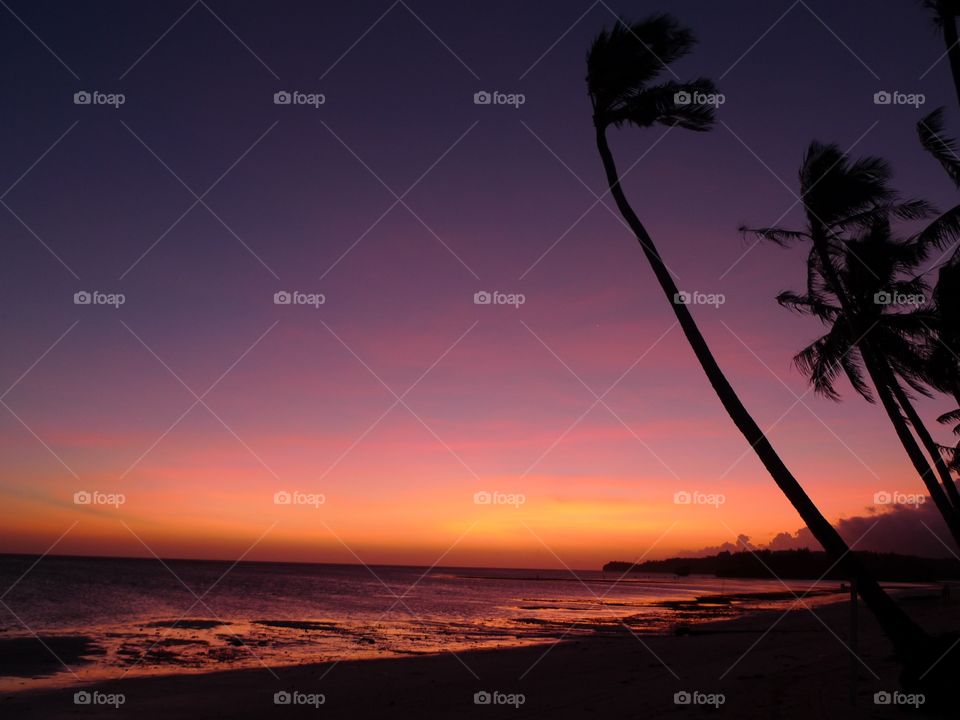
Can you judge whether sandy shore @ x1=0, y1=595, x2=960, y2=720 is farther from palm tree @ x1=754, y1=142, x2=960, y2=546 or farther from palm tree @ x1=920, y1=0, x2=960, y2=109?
palm tree @ x1=920, y1=0, x2=960, y2=109

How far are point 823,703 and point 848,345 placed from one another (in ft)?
26.3

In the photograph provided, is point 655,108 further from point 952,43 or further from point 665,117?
point 952,43

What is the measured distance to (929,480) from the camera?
45.2ft

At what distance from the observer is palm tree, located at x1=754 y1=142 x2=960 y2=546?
13.1 m

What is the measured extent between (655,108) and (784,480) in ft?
21.1

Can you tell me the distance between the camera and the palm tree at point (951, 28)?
936 cm

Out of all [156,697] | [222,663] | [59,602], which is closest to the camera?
[156,697]

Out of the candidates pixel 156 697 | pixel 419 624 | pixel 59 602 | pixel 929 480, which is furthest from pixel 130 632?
pixel 929 480

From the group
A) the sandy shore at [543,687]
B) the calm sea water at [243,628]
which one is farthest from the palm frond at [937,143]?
the calm sea water at [243,628]

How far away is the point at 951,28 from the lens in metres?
9.59

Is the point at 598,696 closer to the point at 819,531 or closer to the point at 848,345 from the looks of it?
the point at 819,531

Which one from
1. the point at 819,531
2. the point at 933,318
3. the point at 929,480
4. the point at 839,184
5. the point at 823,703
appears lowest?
the point at 823,703

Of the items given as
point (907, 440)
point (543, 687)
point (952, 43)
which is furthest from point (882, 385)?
point (543, 687)

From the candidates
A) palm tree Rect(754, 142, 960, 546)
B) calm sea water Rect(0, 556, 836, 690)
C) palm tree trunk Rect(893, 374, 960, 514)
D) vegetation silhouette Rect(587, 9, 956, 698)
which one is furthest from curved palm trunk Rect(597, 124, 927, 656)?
calm sea water Rect(0, 556, 836, 690)
